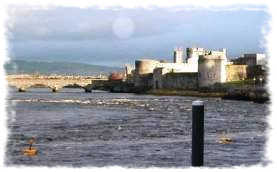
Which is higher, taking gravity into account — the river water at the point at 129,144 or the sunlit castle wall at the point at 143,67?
the sunlit castle wall at the point at 143,67

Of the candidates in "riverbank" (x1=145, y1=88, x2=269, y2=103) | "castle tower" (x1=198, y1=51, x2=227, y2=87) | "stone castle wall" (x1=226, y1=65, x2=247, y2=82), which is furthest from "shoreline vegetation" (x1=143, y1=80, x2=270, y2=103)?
"stone castle wall" (x1=226, y1=65, x2=247, y2=82)

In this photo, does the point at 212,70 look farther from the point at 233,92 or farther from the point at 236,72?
the point at 236,72

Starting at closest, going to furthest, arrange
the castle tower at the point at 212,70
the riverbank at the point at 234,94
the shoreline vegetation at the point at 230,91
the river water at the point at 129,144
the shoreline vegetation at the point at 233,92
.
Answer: the river water at the point at 129,144
the riverbank at the point at 234,94
the shoreline vegetation at the point at 233,92
the shoreline vegetation at the point at 230,91
the castle tower at the point at 212,70

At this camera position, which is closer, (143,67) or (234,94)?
(234,94)

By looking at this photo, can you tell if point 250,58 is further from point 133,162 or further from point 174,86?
point 133,162

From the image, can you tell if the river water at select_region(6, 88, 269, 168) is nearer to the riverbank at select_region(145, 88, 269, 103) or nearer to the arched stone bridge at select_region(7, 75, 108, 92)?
the riverbank at select_region(145, 88, 269, 103)

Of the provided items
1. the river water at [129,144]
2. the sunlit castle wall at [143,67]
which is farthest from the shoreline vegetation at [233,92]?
the river water at [129,144]

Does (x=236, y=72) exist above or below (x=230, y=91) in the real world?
above

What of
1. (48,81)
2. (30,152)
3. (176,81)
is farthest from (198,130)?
(48,81)

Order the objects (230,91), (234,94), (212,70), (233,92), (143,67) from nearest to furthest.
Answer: (234,94), (233,92), (230,91), (212,70), (143,67)

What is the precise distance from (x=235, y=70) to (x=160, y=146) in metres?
99.7

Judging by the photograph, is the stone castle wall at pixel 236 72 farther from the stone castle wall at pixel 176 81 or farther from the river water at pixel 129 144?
the river water at pixel 129 144

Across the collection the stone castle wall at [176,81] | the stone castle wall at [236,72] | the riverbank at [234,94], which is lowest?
the riverbank at [234,94]

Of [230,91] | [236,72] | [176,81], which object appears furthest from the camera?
[176,81]
